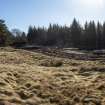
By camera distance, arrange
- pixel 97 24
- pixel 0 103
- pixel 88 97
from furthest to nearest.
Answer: pixel 97 24
pixel 88 97
pixel 0 103

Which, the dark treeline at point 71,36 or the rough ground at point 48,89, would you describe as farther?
the dark treeline at point 71,36

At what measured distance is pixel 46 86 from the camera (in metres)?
17.3

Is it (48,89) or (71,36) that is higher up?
(71,36)

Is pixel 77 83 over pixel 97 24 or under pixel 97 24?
under

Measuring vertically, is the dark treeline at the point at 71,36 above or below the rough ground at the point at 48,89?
above

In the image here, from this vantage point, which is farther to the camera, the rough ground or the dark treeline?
the dark treeline

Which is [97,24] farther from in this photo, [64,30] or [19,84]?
[19,84]

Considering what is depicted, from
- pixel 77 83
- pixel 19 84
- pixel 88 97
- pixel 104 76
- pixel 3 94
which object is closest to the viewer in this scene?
pixel 3 94

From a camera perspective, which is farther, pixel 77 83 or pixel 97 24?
pixel 97 24

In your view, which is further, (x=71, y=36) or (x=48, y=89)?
(x=71, y=36)

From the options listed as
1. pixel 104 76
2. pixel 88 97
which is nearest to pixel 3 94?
pixel 88 97

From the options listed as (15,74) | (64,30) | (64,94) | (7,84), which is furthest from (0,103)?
(64,30)

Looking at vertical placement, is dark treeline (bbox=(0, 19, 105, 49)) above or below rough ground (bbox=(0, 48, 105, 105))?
above

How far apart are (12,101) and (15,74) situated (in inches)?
200
